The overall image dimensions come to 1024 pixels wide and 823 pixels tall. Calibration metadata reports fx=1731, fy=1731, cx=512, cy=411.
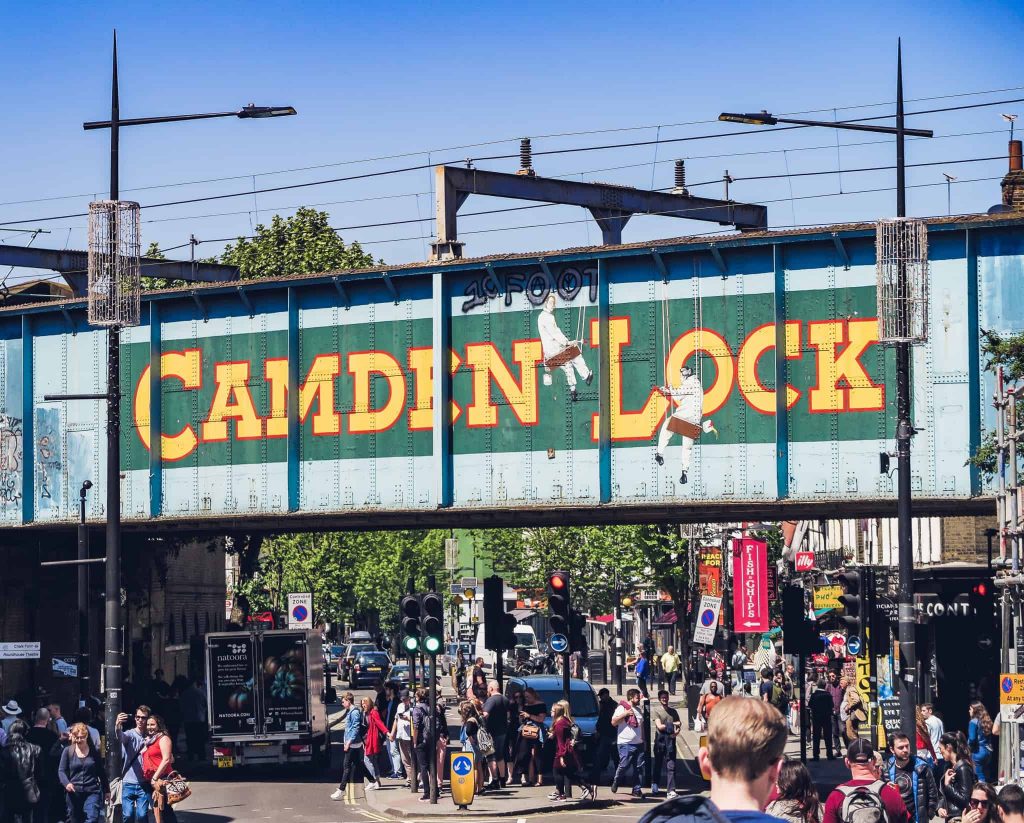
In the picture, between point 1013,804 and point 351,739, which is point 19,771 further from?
point 1013,804

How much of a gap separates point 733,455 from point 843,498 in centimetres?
195

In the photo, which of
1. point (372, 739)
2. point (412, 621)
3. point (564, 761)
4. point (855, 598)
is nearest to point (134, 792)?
point (564, 761)

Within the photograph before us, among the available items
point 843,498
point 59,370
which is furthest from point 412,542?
point 843,498

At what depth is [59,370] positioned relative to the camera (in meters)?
34.1

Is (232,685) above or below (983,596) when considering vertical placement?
below

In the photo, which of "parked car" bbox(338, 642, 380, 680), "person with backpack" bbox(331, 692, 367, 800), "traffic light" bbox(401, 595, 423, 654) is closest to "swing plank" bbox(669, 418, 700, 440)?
"traffic light" bbox(401, 595, 423, 654)

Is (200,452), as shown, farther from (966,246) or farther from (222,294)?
(966,246)

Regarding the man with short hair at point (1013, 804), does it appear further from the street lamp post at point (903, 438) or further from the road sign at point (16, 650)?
the road sign at point (16, 650)

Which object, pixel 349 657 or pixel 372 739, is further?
pixel 349 657

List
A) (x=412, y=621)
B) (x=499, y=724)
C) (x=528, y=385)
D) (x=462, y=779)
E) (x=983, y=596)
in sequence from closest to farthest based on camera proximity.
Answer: (x=462, y=779) → (x=412, y=621) → (x=528, y=385) → (x=983, y=596) → (x=499, y=724)

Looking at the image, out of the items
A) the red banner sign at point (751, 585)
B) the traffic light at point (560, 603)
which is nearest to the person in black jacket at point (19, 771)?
the traffic light at point (560, 603)

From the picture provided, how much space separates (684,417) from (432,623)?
543 centimetres

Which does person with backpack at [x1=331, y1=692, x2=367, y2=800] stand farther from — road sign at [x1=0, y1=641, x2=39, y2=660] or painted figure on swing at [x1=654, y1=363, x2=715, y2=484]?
painted figure on swing at [x1=654, y1=363, x2=715, y2=484]

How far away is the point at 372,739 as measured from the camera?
30.5 m
